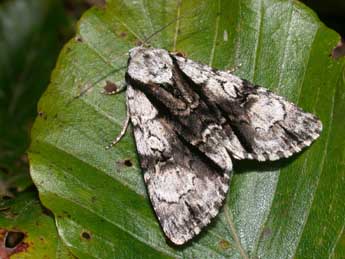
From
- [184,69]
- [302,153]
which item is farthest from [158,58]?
[302,153]

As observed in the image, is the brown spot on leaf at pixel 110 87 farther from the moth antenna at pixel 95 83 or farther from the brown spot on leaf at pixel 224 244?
the brown spot on leaf at pixel 224 244

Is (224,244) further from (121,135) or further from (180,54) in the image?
(180,54)

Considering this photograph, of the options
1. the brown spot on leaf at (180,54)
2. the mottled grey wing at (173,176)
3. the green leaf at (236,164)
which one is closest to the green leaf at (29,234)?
the green leaf at (236,164)

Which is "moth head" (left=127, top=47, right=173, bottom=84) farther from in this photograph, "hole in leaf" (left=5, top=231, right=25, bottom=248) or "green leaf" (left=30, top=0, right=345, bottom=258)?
"hole in leaf" (left=5, top=231, right=25, bottom=248)

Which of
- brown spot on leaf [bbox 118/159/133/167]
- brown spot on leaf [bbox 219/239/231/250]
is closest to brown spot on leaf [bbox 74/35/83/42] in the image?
brown spot on leaf [bbox 118/159/133/167]

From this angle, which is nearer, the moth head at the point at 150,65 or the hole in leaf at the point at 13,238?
the hole in leaf at the point at 13,238
